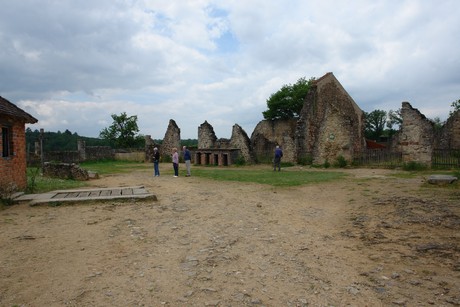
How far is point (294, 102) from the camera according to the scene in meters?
44.1

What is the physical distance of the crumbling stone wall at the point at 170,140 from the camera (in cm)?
2866

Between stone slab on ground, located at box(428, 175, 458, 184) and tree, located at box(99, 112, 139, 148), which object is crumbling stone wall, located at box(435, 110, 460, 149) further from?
tree, located at box(99, 112, 139, 148)

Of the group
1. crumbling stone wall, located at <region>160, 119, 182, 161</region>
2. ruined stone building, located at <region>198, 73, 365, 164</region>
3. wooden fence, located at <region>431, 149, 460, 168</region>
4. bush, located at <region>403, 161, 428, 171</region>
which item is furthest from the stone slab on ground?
crumbling stone wall, located at <region>160, 119, 182, 161</region>

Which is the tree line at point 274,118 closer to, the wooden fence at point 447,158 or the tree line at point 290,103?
the tree line at point 290,103

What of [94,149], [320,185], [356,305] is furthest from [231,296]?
[94,149]

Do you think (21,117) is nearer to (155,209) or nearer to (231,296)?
(155,209)

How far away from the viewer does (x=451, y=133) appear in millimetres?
25438

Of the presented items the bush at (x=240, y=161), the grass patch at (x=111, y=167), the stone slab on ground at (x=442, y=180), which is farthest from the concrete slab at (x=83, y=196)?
the bush at (x=240, y=161)

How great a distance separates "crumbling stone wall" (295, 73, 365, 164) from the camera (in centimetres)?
2000

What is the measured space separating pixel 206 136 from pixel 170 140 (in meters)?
3.61

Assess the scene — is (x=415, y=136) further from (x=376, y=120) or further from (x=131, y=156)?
(x=376, y=120)

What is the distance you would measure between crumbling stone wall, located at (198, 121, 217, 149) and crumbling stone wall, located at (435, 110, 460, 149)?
1917cm

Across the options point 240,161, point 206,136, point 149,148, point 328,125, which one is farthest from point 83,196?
point 149,148

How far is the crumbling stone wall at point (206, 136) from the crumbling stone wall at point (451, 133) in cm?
1917
